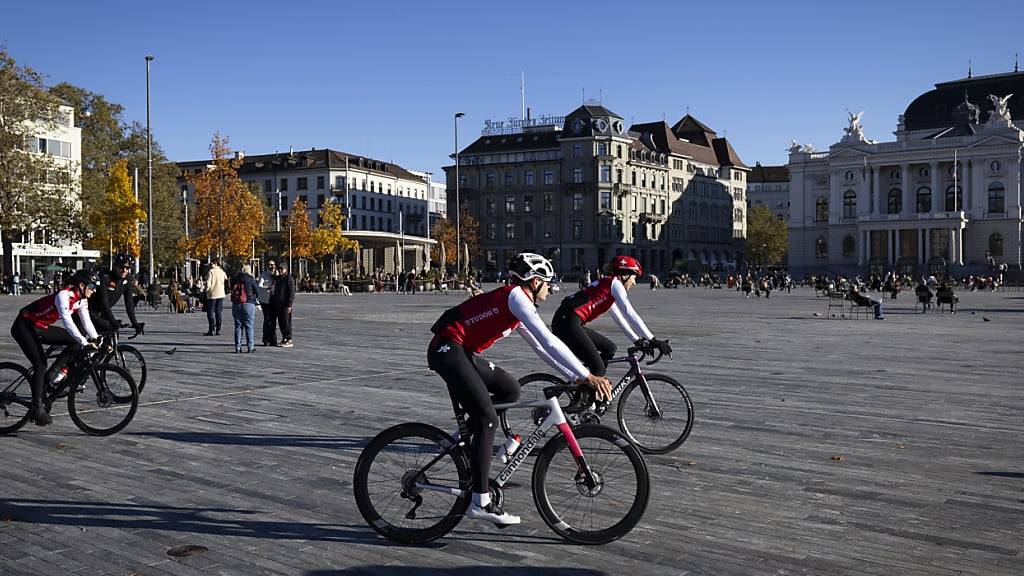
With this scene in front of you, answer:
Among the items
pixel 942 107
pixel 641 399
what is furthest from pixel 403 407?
pixel 942 107

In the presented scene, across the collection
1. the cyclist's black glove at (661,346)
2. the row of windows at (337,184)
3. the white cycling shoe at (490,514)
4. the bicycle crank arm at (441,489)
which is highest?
the row of windows at (337,184)

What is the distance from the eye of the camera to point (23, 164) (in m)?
54.1

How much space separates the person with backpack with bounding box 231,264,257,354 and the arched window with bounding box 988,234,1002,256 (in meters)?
108

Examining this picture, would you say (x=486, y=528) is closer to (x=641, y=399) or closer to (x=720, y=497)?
(x=720, y=497)

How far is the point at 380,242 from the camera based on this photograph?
7006 centimetres

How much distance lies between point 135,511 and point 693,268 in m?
110

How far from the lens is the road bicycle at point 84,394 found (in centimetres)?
998

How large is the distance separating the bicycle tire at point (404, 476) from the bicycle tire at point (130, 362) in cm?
526

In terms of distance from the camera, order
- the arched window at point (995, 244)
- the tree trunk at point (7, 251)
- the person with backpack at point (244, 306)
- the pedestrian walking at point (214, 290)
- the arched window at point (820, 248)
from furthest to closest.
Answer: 1. the arched window at point (820, 248)
2. the arched window at point (995, 244)
3. the tree trunk at point (7, 251)
4. the pedestrian walking at point (214, 290)
5. the person with backpack at point (244, 306)

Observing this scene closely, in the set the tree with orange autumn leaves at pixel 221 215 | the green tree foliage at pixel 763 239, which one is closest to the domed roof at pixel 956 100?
the green tree foliage at pixel 763 239

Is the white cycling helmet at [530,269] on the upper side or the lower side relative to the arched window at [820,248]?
lower

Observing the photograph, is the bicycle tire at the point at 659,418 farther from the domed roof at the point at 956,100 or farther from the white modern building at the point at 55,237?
the domed roof at the point at 956,100

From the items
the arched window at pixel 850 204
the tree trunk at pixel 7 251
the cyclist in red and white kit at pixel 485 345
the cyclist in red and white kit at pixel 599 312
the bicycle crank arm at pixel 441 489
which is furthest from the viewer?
the arched window at pixel 850 204

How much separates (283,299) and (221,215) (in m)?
54.6
